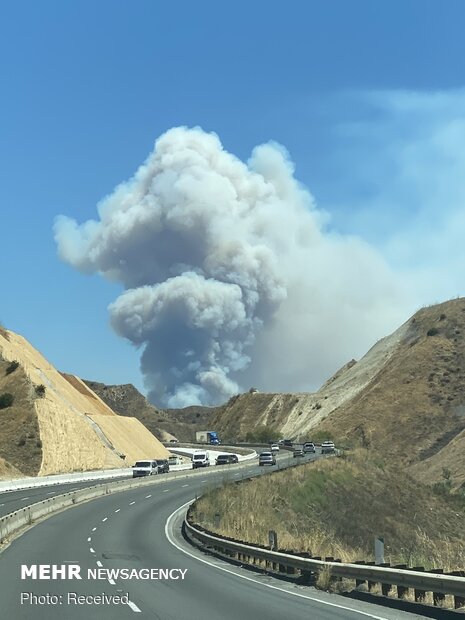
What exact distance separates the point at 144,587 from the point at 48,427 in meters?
72.9

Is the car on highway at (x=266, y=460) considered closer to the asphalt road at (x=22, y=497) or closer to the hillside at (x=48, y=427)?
the hillside at (x=48, y=427)

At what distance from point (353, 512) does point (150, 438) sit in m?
60.5

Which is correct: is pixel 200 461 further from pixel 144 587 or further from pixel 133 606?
pixel 133 606

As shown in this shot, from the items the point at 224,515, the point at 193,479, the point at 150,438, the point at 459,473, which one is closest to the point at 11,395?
the point at 193,479

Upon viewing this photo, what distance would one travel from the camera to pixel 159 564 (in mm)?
23062

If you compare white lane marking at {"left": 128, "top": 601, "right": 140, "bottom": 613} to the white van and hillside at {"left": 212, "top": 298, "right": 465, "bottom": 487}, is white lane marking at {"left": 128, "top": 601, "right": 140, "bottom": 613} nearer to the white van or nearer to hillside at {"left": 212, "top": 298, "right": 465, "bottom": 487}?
hillside at {"left": 212, "top": 298, "right": 465, "bottom": 487}

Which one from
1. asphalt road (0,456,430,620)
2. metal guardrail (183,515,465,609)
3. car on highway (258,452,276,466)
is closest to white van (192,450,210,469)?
car on highway (258,452,276,466)

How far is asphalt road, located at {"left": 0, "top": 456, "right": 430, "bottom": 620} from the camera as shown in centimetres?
1398

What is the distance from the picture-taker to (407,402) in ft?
438

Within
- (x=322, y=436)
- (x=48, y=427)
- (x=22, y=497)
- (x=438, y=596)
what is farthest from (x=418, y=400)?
(x=438, y=596)

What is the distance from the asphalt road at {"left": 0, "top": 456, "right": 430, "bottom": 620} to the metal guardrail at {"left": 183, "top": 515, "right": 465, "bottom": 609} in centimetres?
57

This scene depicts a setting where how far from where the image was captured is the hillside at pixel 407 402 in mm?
118125

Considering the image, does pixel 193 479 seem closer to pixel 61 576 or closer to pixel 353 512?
pixel 353 512

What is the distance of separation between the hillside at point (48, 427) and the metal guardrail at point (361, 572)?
2091 inches
